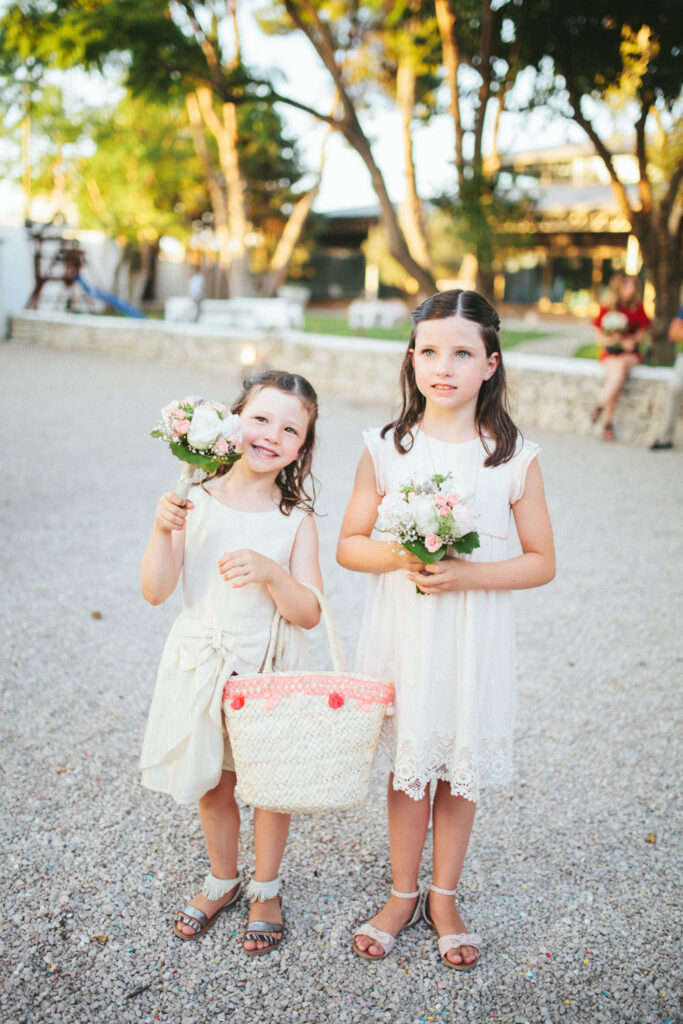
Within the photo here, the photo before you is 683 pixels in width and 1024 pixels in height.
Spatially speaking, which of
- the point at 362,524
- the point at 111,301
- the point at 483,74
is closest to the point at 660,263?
the point at 483,74

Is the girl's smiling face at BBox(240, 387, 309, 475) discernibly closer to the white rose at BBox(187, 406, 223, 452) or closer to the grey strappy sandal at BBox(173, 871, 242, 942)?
the white rose at BBox(187, 406, 223, 452)

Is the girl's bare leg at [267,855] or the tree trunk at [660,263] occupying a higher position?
the tree trunk at [660,263]

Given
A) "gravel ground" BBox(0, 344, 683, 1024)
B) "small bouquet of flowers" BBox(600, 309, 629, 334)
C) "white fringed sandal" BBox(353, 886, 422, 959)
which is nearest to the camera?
"gravel ground" BBox(0, 344, 683, 1024)

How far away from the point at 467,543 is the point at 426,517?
0.15 meters

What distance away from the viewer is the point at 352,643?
13.6 feet

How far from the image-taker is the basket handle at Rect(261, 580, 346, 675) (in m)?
2.07

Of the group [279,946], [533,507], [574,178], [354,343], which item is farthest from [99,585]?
[574,178]

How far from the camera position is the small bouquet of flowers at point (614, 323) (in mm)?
8961

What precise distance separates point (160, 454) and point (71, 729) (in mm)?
5320

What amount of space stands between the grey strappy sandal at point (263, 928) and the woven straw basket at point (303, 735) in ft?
1.20

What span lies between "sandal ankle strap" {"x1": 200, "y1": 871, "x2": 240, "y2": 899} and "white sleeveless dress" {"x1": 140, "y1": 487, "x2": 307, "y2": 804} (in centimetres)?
33

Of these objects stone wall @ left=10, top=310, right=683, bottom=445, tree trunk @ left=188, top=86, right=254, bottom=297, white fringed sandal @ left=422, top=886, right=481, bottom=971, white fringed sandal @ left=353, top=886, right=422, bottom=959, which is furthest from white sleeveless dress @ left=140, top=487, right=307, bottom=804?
tree trunk @ left=188, top=86, right=254, bottom=297

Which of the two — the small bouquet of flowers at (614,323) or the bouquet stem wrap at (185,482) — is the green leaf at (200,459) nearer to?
the bouquet stem wrap at (185,482)

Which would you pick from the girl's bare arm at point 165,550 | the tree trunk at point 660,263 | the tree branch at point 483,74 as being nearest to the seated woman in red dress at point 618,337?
the tree trunk at point 660,263
